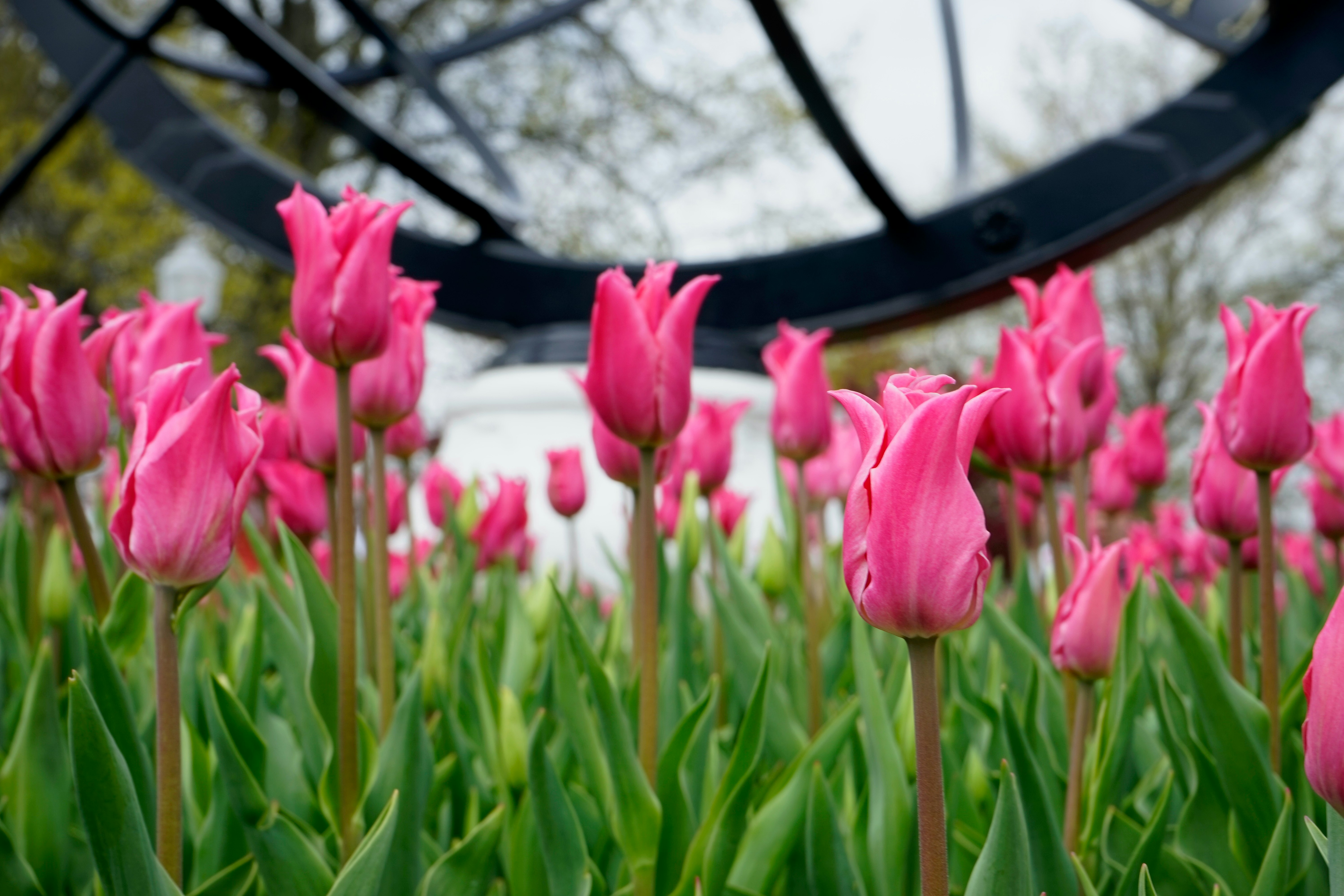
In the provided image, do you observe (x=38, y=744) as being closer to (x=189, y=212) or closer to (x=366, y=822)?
(x=366, y=822)

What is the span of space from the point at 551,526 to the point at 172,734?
2.16 m

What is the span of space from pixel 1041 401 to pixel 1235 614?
22cm

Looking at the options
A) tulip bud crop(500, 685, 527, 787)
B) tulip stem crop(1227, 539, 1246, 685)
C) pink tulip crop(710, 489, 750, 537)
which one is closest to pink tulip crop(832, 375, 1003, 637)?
tulip bud crop(500, 685, 527, 787)

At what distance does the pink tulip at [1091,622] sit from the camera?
63cm

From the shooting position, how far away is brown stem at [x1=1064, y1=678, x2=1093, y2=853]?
63 centimetres

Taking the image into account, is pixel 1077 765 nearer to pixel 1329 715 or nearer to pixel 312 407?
pixel 1329 715

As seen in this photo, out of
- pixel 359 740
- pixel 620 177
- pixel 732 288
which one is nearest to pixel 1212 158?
pixel 732 288

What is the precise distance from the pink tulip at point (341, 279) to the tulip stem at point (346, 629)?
0.9 inches

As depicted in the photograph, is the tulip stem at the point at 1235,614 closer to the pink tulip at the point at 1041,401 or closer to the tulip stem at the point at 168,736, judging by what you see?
the pink tulip at the point at 1041,401

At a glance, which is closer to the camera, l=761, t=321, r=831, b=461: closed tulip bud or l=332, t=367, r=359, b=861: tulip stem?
l=332, t=367, r=359, b=861: tulip stem

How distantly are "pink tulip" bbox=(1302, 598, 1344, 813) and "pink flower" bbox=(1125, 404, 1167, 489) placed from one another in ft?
3.29

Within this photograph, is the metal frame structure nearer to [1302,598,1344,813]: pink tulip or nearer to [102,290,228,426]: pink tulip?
[102,290,228,426]: pink tulip

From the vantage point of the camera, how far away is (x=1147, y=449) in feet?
4.46

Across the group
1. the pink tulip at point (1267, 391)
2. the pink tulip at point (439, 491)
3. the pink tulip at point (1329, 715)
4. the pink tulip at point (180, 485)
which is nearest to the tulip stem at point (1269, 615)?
the pink tulip at point (1267, 391)
